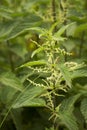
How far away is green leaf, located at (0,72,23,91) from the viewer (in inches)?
66.5

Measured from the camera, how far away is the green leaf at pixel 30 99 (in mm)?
1481

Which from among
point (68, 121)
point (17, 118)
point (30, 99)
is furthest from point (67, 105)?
point (17, 118)

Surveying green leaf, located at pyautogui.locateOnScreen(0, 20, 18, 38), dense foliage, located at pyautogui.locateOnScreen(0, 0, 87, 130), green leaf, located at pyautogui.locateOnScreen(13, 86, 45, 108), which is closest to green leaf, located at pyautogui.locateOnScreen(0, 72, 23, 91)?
dense foliage, located at pyautogui.locateOnScreen(0, 0, 87, 130)

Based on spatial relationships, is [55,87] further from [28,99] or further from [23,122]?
[23,122]

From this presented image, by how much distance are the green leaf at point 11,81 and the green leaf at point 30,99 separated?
0.11 meters

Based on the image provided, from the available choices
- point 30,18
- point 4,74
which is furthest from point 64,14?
point 4,74

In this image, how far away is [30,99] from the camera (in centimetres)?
148

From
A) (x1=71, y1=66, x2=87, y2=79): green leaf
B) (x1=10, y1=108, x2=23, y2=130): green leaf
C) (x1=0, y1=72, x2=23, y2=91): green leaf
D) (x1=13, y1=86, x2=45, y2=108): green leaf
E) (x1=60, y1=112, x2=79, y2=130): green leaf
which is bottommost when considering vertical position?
(x1=10, y1=108, x2=23, y2=130): green leaf

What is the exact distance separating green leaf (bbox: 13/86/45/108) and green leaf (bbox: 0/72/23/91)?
4.2 inches

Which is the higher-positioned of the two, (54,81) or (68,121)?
(54,81)

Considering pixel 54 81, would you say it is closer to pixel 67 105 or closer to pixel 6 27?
pixel 67 105

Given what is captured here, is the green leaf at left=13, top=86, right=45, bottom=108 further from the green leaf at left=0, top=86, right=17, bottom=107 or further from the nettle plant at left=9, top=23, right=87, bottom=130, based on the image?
the green leaf at left=0, top=86, right=17, bottom=107

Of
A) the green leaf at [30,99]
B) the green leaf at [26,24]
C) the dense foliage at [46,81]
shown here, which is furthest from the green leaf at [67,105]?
the green leaf at [26,24]

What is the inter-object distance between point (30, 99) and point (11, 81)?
0.30 m
